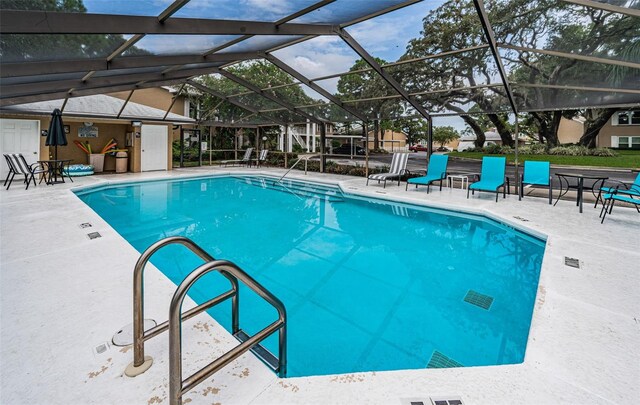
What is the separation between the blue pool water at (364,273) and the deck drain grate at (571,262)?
1.31ft

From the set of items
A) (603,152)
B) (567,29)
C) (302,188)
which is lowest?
(302,188)

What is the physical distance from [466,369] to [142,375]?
1.99 m

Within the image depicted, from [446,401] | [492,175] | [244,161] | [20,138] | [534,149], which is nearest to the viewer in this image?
[446,401]

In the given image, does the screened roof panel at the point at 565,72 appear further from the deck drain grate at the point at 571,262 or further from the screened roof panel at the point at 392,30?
the deck drain grate at the point at 571,262

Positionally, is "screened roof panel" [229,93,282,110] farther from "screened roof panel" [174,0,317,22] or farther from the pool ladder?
the pool ladder

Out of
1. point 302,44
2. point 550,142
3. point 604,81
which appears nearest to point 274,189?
point 302,44

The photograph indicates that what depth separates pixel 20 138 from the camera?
10414 mm

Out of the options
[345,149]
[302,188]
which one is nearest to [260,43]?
[302,188]

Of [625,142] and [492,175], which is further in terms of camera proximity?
[625,142]

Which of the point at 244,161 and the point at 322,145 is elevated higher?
the point at 322,145

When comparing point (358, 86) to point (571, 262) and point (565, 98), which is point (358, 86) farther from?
point (571, 262)

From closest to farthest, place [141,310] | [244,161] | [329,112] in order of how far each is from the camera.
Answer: [141,310], [329,112], [244,161]

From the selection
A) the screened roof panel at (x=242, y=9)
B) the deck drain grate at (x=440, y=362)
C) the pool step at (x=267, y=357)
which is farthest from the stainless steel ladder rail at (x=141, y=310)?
the screened roof panel at (x=242, y=9)

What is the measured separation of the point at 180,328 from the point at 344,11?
19.0ft
